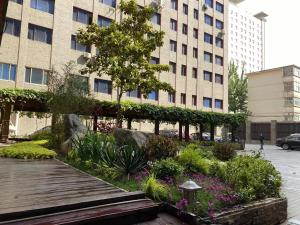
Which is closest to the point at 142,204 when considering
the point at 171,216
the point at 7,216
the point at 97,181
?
the point at 171,216

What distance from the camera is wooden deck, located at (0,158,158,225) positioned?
15.8 ft

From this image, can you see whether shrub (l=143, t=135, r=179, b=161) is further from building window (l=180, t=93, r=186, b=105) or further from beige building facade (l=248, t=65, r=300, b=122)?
beige building facade (l=248, t=65, r=300, b=122)

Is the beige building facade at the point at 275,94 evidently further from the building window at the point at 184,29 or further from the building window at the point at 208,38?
the building window at the point at 184,29

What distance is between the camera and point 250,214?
257 inches

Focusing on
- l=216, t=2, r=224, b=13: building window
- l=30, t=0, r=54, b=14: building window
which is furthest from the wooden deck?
l=216, t=2, r=224, b=13: building window

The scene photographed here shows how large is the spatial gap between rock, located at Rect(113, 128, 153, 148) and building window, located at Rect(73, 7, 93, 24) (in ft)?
83.2

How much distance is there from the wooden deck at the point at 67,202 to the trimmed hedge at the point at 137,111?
29.4 feet

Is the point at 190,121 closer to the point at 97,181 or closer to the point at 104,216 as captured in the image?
the point at 97,181

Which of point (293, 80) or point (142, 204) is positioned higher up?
point (293, 80)

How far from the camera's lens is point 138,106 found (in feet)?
77.7

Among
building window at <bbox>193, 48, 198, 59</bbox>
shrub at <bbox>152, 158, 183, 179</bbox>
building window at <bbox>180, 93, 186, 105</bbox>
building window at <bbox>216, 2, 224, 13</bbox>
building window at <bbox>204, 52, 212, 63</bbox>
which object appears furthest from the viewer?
building window at <bbox>216, 2, 224, 13</bbox>

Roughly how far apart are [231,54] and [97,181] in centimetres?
10355

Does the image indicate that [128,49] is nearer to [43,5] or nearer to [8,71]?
[8,71]

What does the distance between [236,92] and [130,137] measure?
2241 inches
